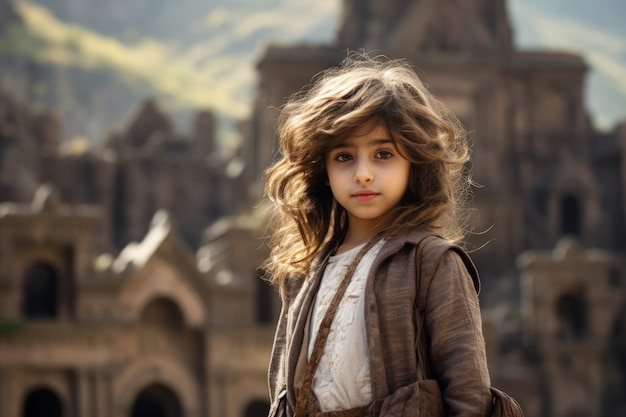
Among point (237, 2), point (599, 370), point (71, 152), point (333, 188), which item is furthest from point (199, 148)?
point (237, 2)

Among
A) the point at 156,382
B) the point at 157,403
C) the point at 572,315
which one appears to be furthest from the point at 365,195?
the point at 572,315

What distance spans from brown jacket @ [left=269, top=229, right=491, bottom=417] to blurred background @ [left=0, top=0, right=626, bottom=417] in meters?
15.2

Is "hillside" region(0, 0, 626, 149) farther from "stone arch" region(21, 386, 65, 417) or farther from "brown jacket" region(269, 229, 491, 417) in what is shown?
"brown jacket" region(269, 229, 491, 417)

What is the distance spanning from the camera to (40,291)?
40.2m

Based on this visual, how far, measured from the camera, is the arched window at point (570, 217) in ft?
178

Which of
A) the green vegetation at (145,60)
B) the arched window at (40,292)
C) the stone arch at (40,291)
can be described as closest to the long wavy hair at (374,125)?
the stone arch at (40,291)

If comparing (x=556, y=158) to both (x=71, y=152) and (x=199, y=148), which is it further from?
(x=71, y=152)

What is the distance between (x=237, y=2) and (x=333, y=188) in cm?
17454

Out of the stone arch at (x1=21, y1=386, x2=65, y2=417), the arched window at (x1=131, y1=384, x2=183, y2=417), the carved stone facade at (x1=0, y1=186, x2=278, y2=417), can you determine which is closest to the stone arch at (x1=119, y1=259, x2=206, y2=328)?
the carved stone facade at (x1=0, y1=186, x2=278, y2=417)

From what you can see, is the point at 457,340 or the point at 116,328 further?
the point at 116,328

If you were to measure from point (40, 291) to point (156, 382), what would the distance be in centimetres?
473

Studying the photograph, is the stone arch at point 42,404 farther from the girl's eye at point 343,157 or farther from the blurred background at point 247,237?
the girl's eye at point 343,157

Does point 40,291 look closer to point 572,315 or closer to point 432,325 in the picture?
point 572,315

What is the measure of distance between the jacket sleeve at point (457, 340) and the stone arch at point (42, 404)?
33.8m
